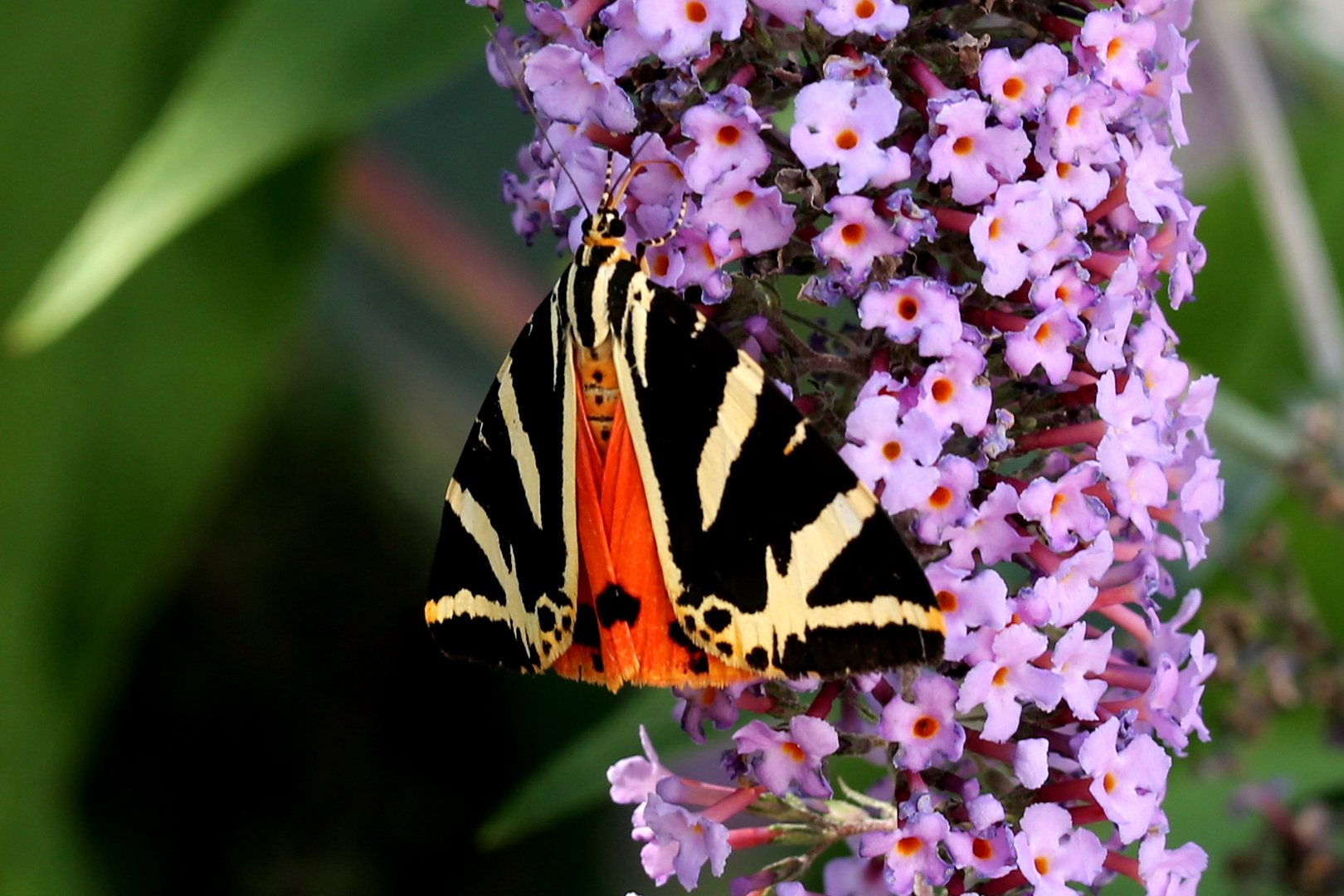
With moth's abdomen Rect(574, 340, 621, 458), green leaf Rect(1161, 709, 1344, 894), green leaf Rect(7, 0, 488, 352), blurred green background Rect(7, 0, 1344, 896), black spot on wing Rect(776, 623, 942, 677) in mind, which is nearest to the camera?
black spot on wing Rect(776, 623, 942, 677)

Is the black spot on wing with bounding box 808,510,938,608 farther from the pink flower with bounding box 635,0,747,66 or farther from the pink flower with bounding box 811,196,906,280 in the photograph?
the pink flower with bounding box 635,0,747,66

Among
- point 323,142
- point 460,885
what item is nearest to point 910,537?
point 323,142

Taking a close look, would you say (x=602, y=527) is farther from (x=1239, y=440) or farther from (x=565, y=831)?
(x=565, y=831)

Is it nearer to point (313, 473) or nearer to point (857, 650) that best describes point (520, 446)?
point (857, 650)

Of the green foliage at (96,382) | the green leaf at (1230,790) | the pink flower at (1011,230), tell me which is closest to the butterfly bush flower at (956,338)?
the pink flower at (1011,230)

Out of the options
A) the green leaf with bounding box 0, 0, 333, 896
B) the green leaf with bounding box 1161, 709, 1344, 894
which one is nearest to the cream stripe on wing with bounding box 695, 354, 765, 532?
the green leaf with bounding box 1161, 709, 1344, 894

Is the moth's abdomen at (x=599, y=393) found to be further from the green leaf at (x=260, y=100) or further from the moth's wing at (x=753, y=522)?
the green leaf at (x=260, y=100)
